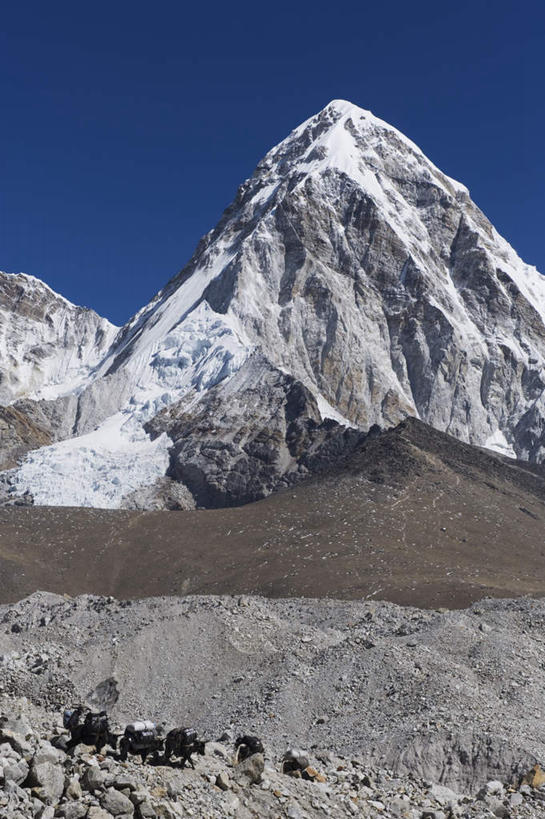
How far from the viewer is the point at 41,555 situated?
254 feet

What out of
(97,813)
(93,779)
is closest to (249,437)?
(93,779)

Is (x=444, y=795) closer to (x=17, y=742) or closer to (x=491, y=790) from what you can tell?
(x=491, y=790)

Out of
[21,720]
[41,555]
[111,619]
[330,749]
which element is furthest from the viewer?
[41,555]

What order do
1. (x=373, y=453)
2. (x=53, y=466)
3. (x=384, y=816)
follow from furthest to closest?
(x=53, y=466), (x=373, y=453), (x=384, y=816)

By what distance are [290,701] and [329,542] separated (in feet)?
148

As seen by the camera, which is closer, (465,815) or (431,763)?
(465,815)

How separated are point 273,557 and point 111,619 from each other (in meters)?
31.8

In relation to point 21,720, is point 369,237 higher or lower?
higher

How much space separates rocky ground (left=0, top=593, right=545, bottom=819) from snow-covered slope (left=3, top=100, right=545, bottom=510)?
9408cm

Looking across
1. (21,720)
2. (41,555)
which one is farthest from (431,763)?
(41,555)

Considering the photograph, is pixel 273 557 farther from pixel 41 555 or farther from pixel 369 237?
pixel 369 237

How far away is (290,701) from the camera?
1249 inches

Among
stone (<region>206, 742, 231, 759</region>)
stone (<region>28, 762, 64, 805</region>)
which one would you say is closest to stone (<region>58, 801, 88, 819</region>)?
stone (<region>28, 762, 64, 805</region>)

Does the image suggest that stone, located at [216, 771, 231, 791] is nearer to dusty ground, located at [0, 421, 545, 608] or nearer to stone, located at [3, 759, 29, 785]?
stone, located at [3, 759, 29, 785]
